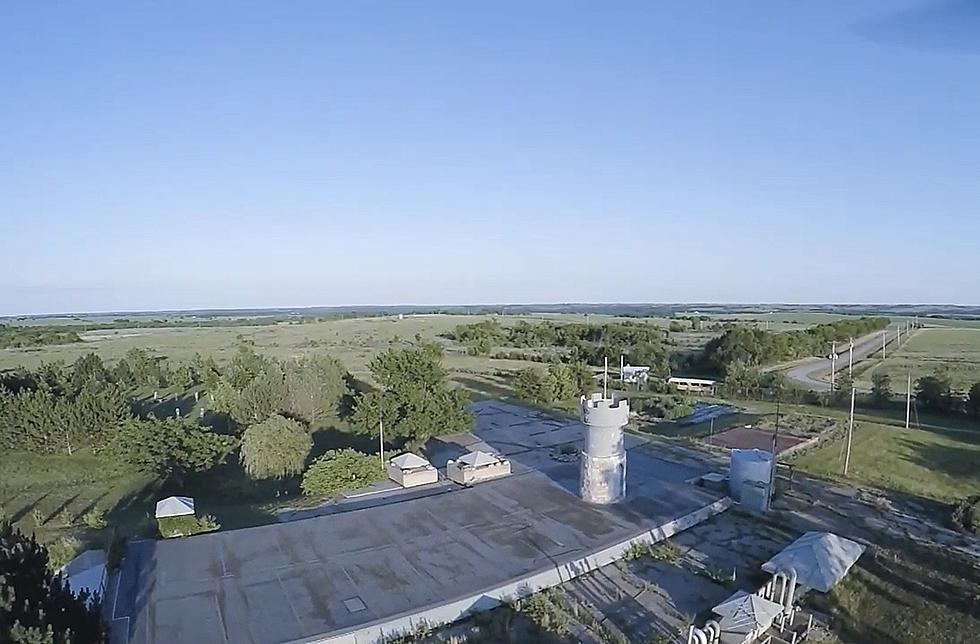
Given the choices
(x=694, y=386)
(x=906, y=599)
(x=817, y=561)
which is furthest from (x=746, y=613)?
(x=694, y=386)

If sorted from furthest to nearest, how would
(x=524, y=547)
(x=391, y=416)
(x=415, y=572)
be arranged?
1. (x=391, y=416)
2. (x=524, y=547)
3. (x=415, y=572)

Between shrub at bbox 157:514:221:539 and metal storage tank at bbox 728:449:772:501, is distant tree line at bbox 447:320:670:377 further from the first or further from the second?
shrub at bbox 157:514:221:539

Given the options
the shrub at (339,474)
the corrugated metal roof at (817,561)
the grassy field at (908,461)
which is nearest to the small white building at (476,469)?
the shrub at (339,474)

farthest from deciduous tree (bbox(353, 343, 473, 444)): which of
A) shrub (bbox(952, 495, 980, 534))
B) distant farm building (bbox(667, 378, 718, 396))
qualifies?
distant farm building (bbox(667, 378, 718, 396))

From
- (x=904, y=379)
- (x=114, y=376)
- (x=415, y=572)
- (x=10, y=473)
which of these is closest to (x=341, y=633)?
(x=415, y=572)

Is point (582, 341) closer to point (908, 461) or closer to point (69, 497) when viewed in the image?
point (908, 461)

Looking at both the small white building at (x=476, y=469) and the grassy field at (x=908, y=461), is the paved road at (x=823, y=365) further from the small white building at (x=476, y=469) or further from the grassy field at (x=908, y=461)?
the small white building at (x=476, y=469)

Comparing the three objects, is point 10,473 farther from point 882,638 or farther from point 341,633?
point 882,638
